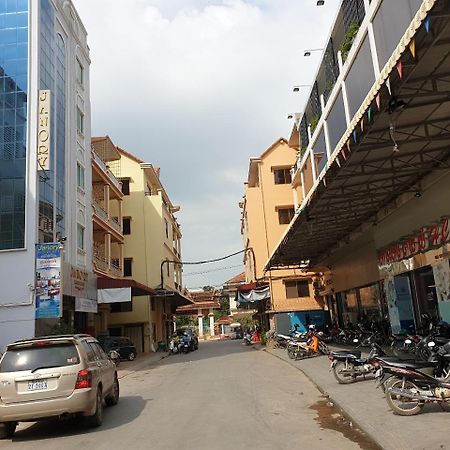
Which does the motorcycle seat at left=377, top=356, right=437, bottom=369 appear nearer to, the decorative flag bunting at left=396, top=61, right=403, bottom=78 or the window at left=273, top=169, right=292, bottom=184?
the decorative flag bunting at left=396, top=61, right=403, bottom=78

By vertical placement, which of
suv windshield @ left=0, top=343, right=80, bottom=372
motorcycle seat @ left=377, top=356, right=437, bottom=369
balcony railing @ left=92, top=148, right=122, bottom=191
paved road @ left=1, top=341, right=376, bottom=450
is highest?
balcony railing @ left=92, top=148, right=122, bottom=191

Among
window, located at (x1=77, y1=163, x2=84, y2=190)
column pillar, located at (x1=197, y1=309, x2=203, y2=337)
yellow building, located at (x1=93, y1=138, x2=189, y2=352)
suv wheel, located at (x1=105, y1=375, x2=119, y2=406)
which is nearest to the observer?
suv wheel, located at (x1=105, y1=375, x2=119, y2=406)

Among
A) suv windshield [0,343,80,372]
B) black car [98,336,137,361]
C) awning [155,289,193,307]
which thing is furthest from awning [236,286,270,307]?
suv windshield [0,343,80,372]

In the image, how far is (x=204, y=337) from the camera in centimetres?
6619

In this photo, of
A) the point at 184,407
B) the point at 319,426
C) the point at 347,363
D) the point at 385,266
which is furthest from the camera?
the point at 385,266

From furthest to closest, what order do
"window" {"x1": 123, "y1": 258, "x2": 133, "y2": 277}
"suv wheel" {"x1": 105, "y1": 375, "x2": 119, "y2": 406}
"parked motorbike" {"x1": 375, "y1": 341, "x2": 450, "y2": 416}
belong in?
1. "window" {"x1": 123, "y1": 258, "x2": 133, "y2": 277}
2. "suv wheel" {"x1": 105, "y1": 375, "x2": 119, "y2": 406}
3. "parked motorbike" {"x1": 375, "y1": 341, "x2": 450, "y2": 416}

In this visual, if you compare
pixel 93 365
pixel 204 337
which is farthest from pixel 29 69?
pixel 204 337

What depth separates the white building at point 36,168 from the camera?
63.0 ft

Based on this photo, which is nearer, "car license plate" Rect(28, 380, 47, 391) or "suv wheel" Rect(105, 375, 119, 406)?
"car license plate" Rect(28, 380, 47, 391)

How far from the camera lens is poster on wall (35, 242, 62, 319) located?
18828 mm

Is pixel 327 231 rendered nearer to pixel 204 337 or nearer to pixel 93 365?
pixel 93 365

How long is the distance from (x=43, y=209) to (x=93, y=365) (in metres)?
13.2

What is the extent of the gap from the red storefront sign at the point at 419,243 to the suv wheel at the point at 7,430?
35.0 ft

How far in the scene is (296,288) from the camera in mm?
33500
